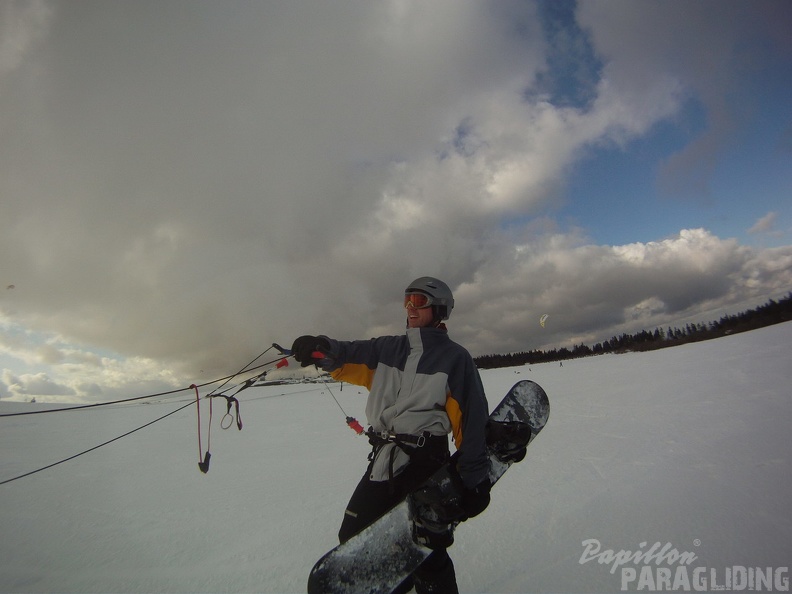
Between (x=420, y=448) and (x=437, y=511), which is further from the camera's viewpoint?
(x=420, y=448)

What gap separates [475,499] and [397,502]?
54 centimetres

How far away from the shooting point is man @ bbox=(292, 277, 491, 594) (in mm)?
2275

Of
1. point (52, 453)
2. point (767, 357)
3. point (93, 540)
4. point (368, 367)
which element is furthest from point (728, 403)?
point (52, 453)

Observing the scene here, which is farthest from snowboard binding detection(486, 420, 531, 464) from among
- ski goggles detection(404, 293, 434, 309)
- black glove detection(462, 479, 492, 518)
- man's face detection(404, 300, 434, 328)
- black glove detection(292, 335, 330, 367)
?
black glove detection(292, 335, 330, 367)

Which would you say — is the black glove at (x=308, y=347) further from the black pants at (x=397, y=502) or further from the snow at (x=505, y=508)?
the snow at (x=505, y=508)

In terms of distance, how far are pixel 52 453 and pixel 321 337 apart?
10.8 metres

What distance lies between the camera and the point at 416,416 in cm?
238

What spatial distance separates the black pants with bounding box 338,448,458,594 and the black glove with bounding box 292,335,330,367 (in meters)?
0.97

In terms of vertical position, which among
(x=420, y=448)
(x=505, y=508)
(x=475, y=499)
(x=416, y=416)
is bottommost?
(x=505, y=508)

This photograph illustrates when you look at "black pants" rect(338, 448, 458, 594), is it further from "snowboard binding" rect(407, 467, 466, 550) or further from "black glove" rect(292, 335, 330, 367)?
"black glove" rect(292, 335, 330, 367)

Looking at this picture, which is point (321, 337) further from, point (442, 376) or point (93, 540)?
point (93, 540)

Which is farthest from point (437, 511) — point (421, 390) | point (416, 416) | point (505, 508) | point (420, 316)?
point (505, 508)

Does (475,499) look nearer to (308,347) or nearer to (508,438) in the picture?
(508,438)

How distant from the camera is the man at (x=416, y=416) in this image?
7.47ft
